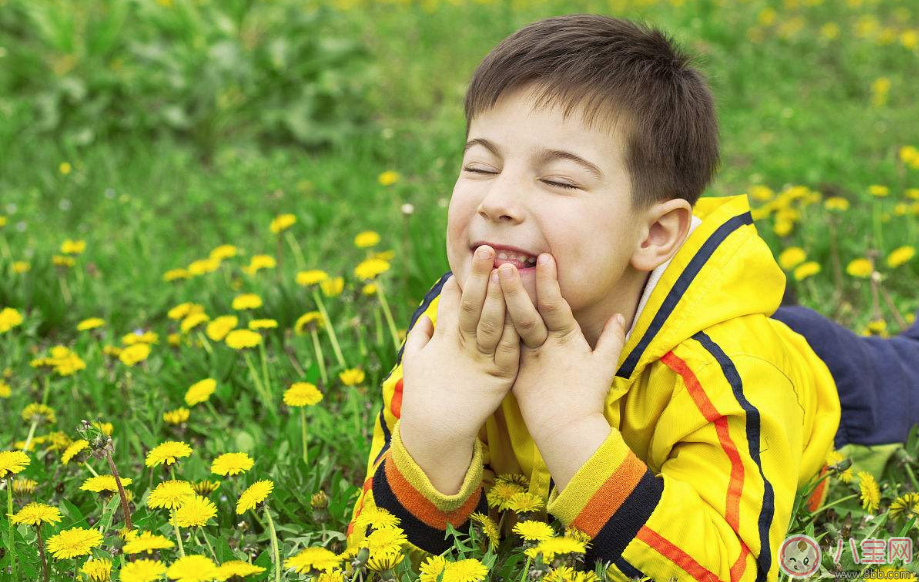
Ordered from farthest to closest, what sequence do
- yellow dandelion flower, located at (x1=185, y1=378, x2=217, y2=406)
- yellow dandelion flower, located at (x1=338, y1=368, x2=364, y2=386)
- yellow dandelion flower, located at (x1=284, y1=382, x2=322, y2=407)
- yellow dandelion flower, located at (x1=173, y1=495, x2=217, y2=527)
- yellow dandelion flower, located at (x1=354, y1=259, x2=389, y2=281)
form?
yellow dandelion flower, located at (x1=354, y1=259, x2=389, y2=281), yellow dandelion flower, located at (x1=338, y1=368, x2=364, y2=386), yellow dandelion flower, located at (x1=185, y1=378, x2=217, y2=406), yellow dandelion flower, located at (x1=284, y1=382, x2=322, y2=407), yellow dandelion flower, located at (x1=173, y1=495, x2=217, y2=527)

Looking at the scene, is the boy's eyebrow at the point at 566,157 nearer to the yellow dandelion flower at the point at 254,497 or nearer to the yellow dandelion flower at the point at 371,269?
the yellow dandelion flower at the point at 254,497

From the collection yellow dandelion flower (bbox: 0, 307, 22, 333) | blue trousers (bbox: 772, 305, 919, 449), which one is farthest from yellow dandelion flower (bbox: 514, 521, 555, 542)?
yellow dandelion flower (bbox: 0, 307, 22, 333)

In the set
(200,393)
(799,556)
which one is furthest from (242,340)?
(799,556)

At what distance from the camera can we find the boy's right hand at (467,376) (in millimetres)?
1707

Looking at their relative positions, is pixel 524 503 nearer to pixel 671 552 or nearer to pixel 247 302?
pixel 671 552

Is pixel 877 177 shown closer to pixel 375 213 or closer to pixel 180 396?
pixel 375 213

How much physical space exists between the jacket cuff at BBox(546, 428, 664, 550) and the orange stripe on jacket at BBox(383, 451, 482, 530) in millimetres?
226

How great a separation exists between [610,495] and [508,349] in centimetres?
32

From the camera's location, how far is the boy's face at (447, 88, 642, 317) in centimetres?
171

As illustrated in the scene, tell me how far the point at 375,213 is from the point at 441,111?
186 centimetres

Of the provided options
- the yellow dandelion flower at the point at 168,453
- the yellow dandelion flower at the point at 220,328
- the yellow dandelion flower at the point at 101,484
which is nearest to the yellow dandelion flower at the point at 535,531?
the yellow dandelion flower at the point at 168,453

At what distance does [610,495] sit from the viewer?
5.39ft

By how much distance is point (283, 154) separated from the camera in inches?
187

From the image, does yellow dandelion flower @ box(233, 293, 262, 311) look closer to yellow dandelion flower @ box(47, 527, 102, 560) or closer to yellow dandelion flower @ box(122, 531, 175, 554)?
yellow dandelion flower @ box(47, 527, 102, 560)
